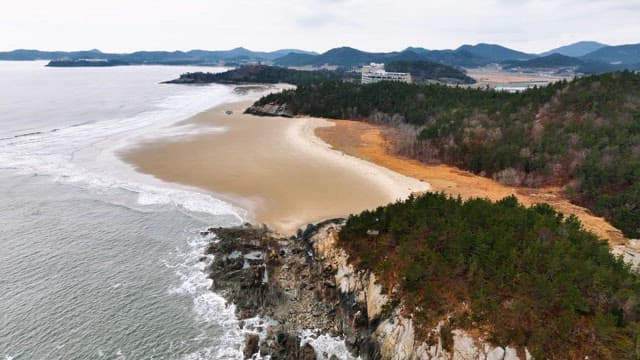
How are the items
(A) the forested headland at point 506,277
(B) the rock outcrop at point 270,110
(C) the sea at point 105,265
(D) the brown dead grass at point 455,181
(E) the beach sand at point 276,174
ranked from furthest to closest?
(B) the rock outcrop at point 270,110
(E) the beach sand at point 276,174
(D) the brown dead grass at point 455,181
(C) the sea at point 105,265
(A) the forested headland at point 506,277

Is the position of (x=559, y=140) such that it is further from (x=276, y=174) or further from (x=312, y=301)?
(x=312, y=301)

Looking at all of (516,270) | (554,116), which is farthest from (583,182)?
(516,270)

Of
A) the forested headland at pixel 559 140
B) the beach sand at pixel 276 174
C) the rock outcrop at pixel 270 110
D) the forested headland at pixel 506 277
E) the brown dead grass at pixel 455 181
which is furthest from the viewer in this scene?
the rock outcrop at pixel 270 110

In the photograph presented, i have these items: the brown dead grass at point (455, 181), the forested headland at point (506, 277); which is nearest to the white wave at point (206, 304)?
the forested headland at point (506, 277)

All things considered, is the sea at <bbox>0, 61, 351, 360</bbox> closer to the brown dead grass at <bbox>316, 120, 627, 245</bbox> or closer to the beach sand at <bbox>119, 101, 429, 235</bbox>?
the beach sand at <bbox>119, 101, 429, 235</bbox>

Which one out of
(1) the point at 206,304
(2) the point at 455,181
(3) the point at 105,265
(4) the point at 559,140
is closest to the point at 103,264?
(3) the point at 105,265

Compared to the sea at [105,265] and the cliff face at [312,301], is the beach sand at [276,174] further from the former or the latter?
the cliff face at [312,301]
